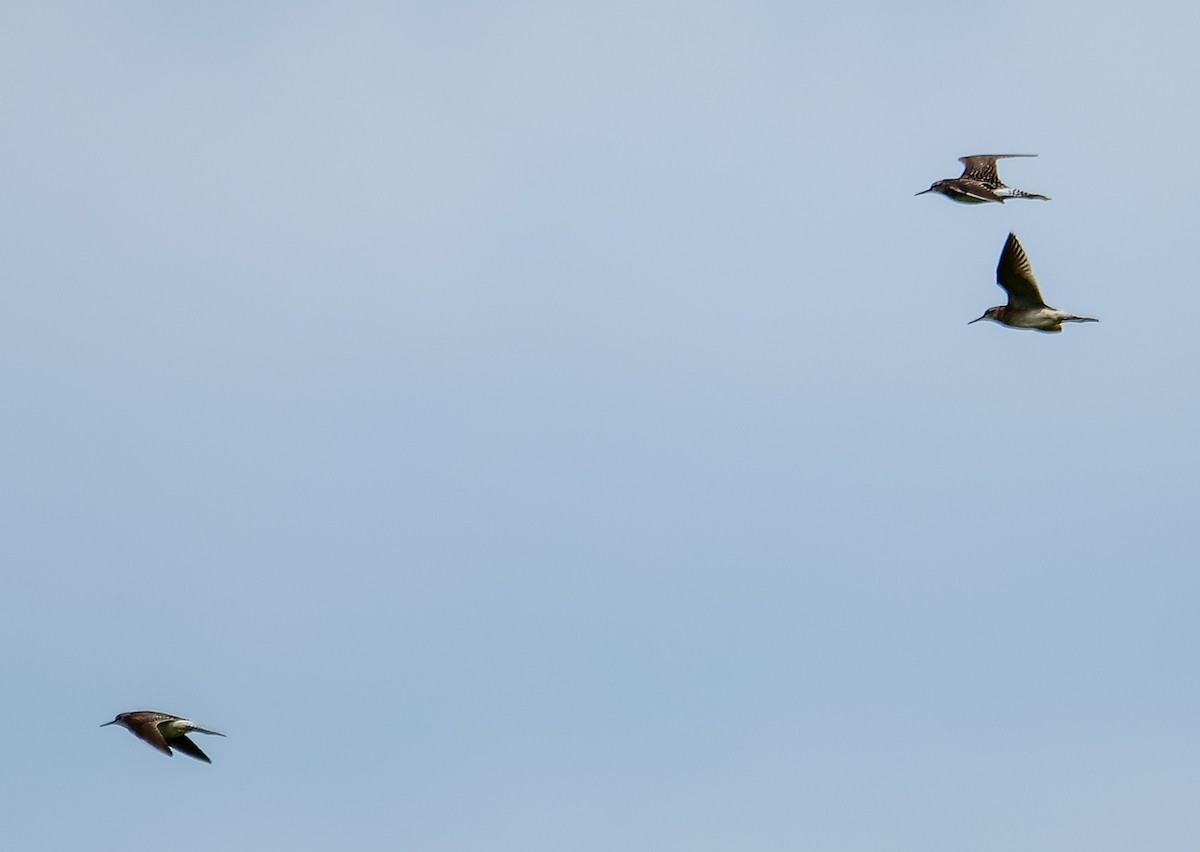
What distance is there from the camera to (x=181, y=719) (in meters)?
45.5

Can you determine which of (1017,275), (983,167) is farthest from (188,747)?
(983,167)

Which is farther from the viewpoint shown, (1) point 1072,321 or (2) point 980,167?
(2) point 980,167

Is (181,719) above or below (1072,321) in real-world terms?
below

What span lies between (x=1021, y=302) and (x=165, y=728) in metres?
24.0

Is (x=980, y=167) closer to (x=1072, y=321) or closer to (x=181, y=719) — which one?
(x=1072, y=321)

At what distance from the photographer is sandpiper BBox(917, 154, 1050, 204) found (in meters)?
53.1

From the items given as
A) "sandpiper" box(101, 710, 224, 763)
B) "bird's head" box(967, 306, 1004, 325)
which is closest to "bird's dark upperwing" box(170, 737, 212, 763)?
"sandpiper" box(101, 710, 224, 763)

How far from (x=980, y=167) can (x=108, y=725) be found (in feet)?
95.8

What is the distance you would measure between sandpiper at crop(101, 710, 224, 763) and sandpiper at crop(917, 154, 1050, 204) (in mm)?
24743

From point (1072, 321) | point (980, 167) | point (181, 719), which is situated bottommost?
point (181, 719)

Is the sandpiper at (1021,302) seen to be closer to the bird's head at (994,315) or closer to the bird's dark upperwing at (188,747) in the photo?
the bird's head at (994,315)

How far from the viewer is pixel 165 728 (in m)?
46.2

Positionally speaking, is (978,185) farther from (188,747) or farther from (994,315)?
(188,747)

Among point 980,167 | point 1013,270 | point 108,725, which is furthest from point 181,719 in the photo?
point 980,167
